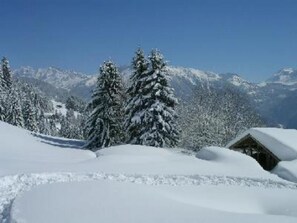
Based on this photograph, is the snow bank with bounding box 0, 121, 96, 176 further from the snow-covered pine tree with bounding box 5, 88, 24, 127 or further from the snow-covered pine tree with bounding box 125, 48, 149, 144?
the snow-covered pine tree with bounding box 5, 88, 24, 127

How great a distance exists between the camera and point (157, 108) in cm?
4175

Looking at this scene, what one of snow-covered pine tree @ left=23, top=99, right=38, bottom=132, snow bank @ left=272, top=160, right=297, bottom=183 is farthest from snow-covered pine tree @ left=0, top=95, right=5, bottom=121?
snow bank @ left=272, top=160, right=297, bottom=183

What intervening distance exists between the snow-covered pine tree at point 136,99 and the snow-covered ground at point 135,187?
1047cm

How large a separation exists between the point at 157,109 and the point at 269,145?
1450 centimetres

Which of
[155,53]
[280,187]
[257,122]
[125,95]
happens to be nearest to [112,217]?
[280,187]

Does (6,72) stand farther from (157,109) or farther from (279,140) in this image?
(279,140)

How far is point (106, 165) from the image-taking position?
2597cm

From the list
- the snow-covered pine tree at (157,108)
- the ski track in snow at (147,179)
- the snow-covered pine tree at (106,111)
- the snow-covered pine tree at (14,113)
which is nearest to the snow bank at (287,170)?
the ski track in snow at (147,179)

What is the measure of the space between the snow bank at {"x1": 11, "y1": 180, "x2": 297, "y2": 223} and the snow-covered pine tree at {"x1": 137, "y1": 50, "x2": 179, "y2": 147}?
24212 millimetres

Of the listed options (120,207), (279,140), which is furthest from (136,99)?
(120,207)

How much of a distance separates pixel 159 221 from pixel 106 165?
14.8 m

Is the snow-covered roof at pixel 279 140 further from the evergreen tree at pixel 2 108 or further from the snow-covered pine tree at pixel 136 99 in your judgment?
the evergreen tree at pixel 2 108

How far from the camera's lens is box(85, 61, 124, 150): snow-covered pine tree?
150 feet

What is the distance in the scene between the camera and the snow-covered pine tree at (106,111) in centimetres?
4569
